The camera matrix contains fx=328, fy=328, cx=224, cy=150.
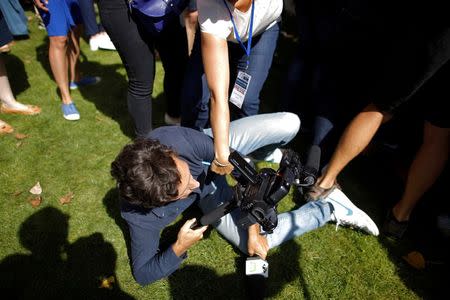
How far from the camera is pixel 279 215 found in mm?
2518

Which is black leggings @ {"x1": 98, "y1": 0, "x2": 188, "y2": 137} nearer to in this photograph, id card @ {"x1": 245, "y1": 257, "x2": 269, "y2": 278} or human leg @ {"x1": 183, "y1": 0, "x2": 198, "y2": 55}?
human leg @ {"x1": 183, "y1": 0, "x2": 198, "y2": 55}

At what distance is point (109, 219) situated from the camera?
269 centimetres

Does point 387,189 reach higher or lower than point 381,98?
lower

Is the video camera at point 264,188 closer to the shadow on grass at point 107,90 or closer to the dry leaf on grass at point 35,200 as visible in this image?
the dry leaf on grass at point 35,200

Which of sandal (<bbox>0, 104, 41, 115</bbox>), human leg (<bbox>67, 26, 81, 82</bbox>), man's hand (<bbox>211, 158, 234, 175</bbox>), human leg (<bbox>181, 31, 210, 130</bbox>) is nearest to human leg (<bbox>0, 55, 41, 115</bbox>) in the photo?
sandal (<bbox>0, 104, 41, 115</bbox>)

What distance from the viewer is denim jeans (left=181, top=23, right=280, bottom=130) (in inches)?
100

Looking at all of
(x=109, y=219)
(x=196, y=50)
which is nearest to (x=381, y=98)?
(x=196, y=50)

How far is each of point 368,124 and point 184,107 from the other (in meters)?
1.46

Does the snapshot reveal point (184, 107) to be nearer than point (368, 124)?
No

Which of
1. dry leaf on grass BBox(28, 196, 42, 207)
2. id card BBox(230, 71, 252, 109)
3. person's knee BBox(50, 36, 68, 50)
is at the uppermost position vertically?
id card BBox(230, 71, 252, 109)

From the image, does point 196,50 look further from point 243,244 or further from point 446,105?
point 446,105

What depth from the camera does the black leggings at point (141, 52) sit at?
2.41 m

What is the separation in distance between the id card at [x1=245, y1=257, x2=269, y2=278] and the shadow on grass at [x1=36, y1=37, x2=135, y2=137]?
189 centimetres

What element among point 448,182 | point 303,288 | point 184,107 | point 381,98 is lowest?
point 303,288
